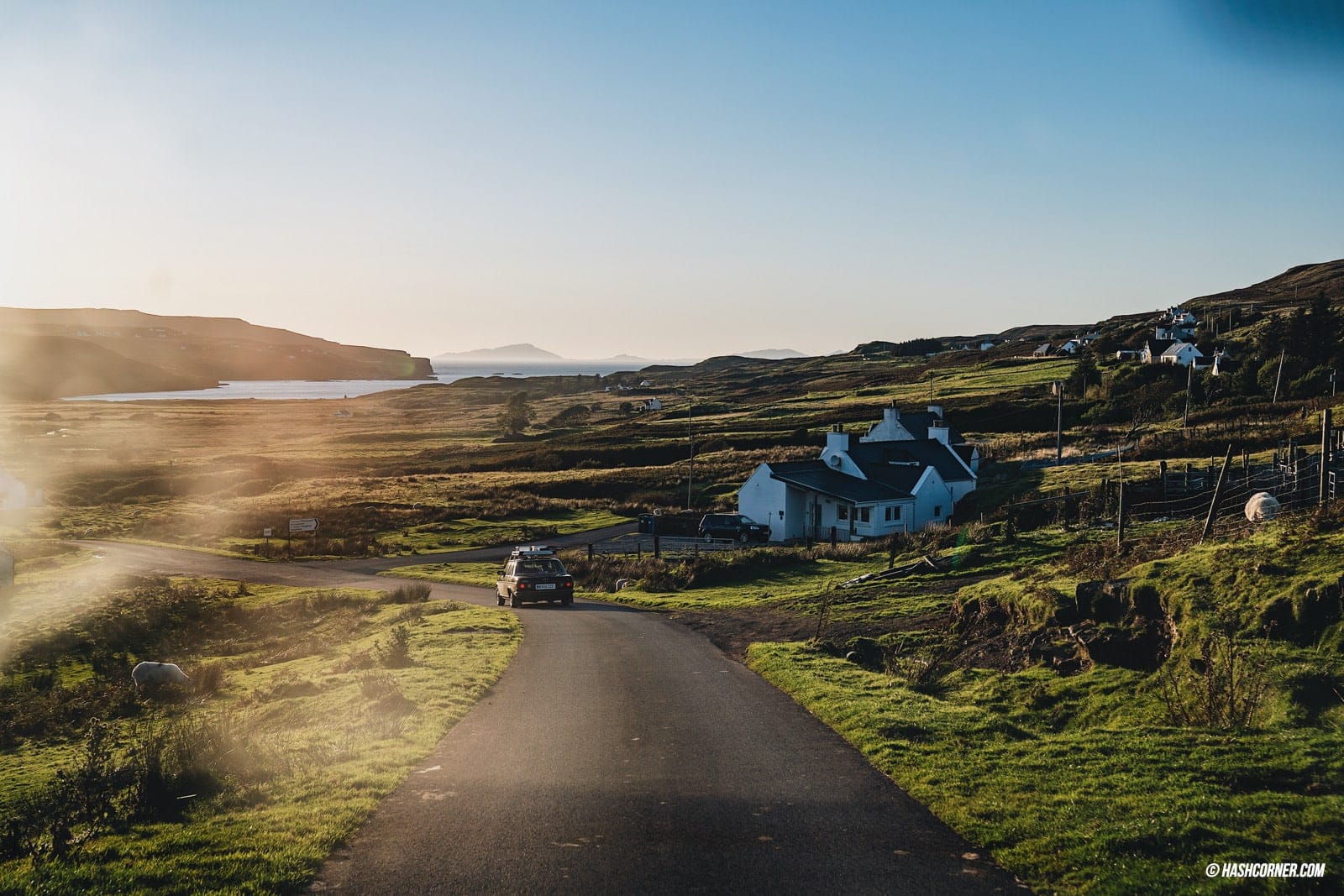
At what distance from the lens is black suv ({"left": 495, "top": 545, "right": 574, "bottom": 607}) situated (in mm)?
34844

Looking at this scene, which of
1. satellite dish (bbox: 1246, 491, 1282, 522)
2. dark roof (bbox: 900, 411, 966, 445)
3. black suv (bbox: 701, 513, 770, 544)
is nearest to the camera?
satellite dish (bbox: 1246, 491, 1282, 522)

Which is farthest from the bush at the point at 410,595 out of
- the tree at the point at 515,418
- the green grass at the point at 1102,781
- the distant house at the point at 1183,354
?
the tree at the point at 515,418

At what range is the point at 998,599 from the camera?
19.9m

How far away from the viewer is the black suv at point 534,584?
1372 inches

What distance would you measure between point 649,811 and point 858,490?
46547mm

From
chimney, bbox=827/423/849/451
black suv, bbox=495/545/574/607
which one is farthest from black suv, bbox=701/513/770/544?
black suv, bbox=495/545/574/607

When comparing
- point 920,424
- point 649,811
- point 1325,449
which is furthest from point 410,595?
point 920,424

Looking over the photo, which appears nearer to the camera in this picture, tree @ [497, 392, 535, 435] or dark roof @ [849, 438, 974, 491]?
dark roof @ [849, 438, 974, 491]

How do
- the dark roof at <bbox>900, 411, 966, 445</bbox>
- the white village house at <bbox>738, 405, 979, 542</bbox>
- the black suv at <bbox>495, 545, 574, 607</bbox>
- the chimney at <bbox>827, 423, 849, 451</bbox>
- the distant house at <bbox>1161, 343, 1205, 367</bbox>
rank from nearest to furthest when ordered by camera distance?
the black suv at <bbox>495, 545, 574, 607</bbox> < the white village house at <bbox>738, 405, 979, 542</bbox> < the chimney at <bbox>827, 423, 849, 451</bbox> < the dark roof at <bbox>900, 411, 966, 445</bbox> < the distant house at <bbox>1161, 343, 1205, 367</bbox>

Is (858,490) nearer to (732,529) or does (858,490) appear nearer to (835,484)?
(835,484)

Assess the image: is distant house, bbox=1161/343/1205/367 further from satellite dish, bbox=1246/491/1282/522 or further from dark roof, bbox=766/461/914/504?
satellite dish, bbox=1246/491/1282/522

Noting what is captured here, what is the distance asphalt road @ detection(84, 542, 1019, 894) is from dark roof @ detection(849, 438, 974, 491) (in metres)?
43.4

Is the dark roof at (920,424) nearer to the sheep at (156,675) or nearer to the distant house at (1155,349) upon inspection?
the distant house at (1155,349)

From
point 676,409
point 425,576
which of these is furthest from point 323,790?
point 676,409
